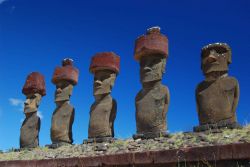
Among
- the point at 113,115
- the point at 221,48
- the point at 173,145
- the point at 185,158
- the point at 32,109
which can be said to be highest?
the point at 221,48

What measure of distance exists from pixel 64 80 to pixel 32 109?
Result: 5.40ft

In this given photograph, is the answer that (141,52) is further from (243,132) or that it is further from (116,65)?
(243,132)

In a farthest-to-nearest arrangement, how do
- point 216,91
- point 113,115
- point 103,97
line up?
point 103,97 < point 113,115 < point 216,91

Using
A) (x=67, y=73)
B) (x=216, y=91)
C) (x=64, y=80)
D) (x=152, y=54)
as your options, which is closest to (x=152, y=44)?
(x=152, y=54)

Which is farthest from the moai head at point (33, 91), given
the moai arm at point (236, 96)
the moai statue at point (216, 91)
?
the moai arm at point (236, 96)

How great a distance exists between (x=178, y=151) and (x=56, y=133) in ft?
21.6

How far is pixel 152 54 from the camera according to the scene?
10195mm

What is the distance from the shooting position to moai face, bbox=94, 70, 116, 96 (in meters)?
11.2

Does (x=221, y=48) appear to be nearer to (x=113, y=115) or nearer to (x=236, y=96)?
(x=236, y=96)

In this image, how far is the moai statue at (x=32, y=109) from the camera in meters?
12.9

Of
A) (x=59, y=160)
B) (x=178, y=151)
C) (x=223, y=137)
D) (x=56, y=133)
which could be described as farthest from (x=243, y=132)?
(x=56, y=133)

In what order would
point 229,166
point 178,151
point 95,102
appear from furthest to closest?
point 95,102
point 178,151
point 229,166

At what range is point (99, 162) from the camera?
717 centimetres

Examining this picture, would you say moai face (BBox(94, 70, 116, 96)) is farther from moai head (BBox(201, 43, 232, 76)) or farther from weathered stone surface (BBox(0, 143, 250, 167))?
weathered stone surface (BBox(0, 143, 250, 167))
